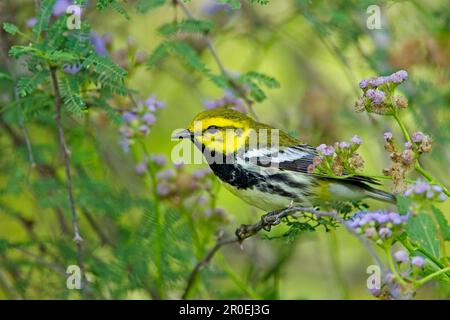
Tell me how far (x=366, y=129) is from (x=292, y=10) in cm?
97

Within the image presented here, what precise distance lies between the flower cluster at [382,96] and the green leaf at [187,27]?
141cm

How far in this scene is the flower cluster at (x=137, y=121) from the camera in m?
3.62

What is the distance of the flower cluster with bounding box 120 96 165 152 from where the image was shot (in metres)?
3.62

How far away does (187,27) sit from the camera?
403 centimetres

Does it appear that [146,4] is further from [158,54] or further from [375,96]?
[375,96]

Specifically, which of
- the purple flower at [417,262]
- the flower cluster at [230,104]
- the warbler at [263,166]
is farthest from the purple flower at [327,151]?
the flower cluster at [230,104]

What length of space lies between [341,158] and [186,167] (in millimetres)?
2340

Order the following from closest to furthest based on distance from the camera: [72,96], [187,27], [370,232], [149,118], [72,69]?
[370,232], [72,96], [72,69], [149,118], [187,27]

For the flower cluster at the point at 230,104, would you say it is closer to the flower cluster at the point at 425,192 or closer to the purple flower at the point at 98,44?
the purple flower at the point at 98,44

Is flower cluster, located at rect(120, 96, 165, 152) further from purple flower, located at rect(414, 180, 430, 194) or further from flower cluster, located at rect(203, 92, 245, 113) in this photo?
purple flower, located at rect(414, 180, 430, 194)

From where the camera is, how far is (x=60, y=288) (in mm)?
4289

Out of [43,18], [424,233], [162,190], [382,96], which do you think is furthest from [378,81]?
[43,18]

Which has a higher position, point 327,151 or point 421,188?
point 327,151
